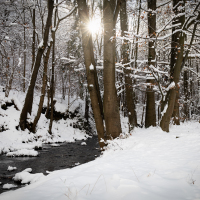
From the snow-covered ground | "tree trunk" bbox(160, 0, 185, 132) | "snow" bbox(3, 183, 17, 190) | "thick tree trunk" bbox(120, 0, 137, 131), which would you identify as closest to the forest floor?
"snow" bbox(3, 183, 17, 190)

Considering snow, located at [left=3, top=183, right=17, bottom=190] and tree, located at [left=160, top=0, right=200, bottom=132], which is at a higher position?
tree, located at [left=160, top=0, right=200, bottom=132]

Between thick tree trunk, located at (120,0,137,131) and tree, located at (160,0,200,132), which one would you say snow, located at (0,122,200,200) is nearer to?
tree, located at (160,0,200,132)

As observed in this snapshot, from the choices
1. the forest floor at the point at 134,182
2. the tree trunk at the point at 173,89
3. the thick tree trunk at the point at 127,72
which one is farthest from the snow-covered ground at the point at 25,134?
the tree trunk at the point at 173,89

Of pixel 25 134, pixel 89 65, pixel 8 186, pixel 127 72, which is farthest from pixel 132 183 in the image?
pixel 25 134

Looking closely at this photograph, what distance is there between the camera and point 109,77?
549 centimetres

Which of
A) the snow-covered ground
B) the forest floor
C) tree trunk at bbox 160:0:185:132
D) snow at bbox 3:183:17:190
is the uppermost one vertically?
tree trunk at bbox 160:0:185:132

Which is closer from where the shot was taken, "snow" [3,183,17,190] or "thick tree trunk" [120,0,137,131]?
"snow" [3,183,17,190]

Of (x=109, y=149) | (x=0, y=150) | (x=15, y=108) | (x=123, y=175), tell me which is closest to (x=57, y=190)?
(x=123, y=175)

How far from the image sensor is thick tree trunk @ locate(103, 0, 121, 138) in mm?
5449

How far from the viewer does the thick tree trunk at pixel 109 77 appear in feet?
17.9

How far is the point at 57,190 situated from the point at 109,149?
114 inches

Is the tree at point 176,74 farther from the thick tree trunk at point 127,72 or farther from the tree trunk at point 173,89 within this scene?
the thick tree trunk at point 127,72

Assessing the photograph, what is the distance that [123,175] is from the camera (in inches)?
101

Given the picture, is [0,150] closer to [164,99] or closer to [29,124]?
[29,124]
